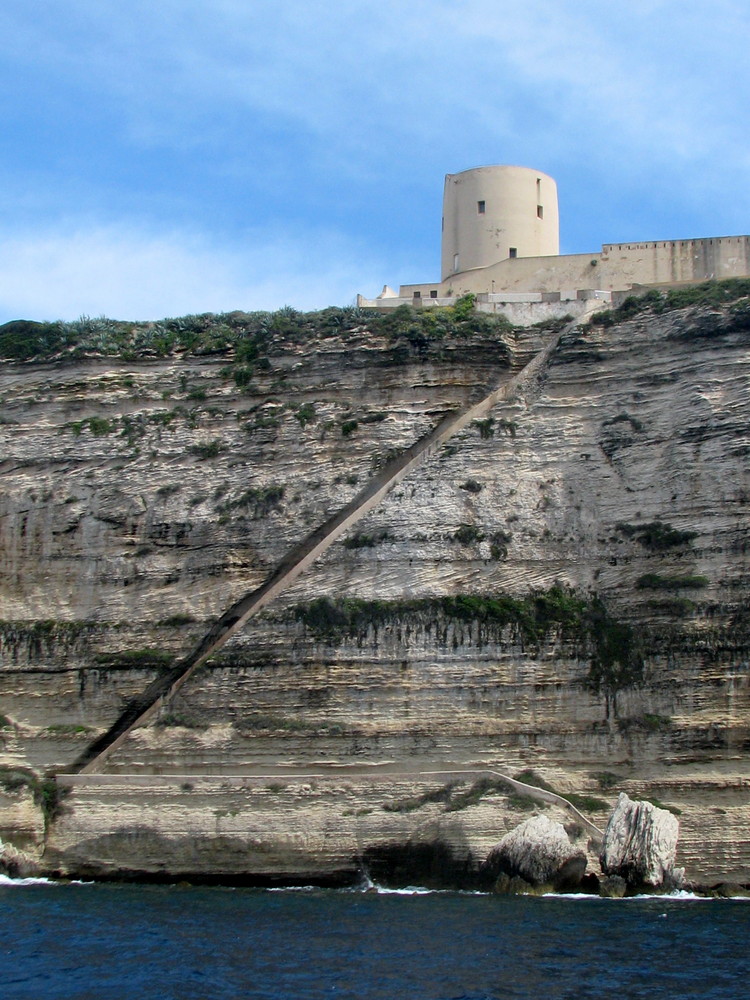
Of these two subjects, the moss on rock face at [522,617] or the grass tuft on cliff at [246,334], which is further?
the grass tuft on cliff at [246,334]

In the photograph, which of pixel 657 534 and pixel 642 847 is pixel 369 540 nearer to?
pixel 657 534

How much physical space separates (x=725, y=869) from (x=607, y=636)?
523 centimetres

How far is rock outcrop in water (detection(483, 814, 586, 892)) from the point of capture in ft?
81.5

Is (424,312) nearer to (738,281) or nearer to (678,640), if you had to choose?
(738,281)

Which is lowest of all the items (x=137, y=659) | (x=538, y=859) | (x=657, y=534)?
(x=538, y=859)

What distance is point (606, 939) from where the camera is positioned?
20.2m

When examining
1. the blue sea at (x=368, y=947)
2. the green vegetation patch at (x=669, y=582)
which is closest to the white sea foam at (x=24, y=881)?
the blue sea at (x=368, y=947)

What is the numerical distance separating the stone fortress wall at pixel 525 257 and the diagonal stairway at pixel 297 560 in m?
2.84

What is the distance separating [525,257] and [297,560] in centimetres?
1273

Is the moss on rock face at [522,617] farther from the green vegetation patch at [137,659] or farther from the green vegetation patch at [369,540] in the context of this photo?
the green vegetation patch at [137,659]

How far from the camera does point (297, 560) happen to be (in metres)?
30.4

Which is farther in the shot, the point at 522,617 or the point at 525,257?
the point at 525,257

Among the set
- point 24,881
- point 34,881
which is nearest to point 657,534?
point 34,881

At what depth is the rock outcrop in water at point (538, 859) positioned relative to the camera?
24844 mm
